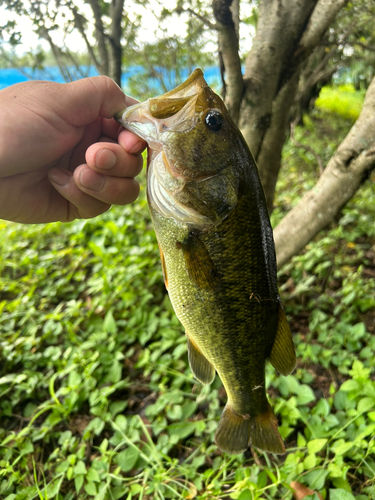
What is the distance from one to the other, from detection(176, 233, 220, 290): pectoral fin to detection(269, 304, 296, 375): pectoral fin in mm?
354

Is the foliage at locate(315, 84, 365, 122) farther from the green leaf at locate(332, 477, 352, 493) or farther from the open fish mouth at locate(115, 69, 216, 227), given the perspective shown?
the green leaf at locate(332, 477, 352, 493)

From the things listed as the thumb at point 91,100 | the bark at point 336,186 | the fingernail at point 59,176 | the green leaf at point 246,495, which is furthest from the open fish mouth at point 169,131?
the green leaf at point 246,495

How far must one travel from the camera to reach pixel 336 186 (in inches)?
86.4

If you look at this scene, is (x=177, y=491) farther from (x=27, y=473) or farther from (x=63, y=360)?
(x=63, y=360)

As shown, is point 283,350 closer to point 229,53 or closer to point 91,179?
point 91,179

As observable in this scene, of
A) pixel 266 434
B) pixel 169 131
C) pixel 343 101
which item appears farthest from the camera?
pixel 343 101

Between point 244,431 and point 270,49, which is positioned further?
point 270,49

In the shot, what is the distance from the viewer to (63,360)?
269 centimetres

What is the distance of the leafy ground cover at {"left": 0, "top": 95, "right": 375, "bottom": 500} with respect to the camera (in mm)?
1892

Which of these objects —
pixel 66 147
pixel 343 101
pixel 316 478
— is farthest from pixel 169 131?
pixel 343 101

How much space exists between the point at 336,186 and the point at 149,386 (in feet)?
6.50

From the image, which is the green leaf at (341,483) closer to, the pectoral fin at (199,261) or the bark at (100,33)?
the pectoral fin at (199,261)

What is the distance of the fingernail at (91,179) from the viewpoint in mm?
1536

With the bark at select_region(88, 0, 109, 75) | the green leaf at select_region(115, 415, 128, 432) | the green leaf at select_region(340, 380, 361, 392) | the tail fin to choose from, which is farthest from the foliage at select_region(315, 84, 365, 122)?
the green leaf at select_region(115, 415, 128, 432)
